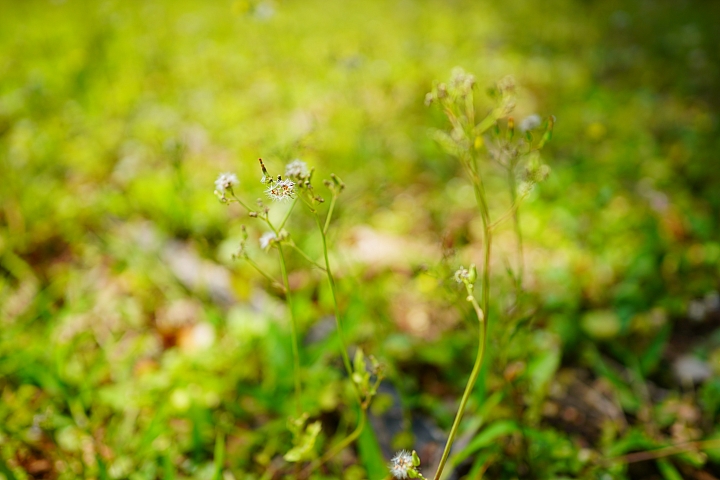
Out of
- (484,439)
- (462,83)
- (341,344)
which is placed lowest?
(484,439)

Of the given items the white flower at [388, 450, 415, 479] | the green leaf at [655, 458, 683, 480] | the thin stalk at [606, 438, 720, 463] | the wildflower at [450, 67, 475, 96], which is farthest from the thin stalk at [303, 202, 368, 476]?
the green leaf at [655, 458, 683, 480]

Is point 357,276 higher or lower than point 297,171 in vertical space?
higher

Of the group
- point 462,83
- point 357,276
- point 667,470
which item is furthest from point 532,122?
point 667,470

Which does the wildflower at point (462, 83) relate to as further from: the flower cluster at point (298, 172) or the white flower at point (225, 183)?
the white flower at point (225, 183)

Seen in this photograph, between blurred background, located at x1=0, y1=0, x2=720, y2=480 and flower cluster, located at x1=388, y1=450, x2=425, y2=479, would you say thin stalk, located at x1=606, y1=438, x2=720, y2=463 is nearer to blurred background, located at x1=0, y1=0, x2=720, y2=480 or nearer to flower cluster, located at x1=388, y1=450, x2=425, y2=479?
blurred background, located at x1=0, y1=0, x2=720, y2=480

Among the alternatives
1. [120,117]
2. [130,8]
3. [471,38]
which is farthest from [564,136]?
[130,8]

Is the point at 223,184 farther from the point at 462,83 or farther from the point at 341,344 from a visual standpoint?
the point at 462,83

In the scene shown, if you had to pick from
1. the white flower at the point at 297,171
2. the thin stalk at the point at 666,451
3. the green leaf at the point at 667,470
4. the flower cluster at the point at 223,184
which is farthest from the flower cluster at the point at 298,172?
the green leaf at the point at 667,470
